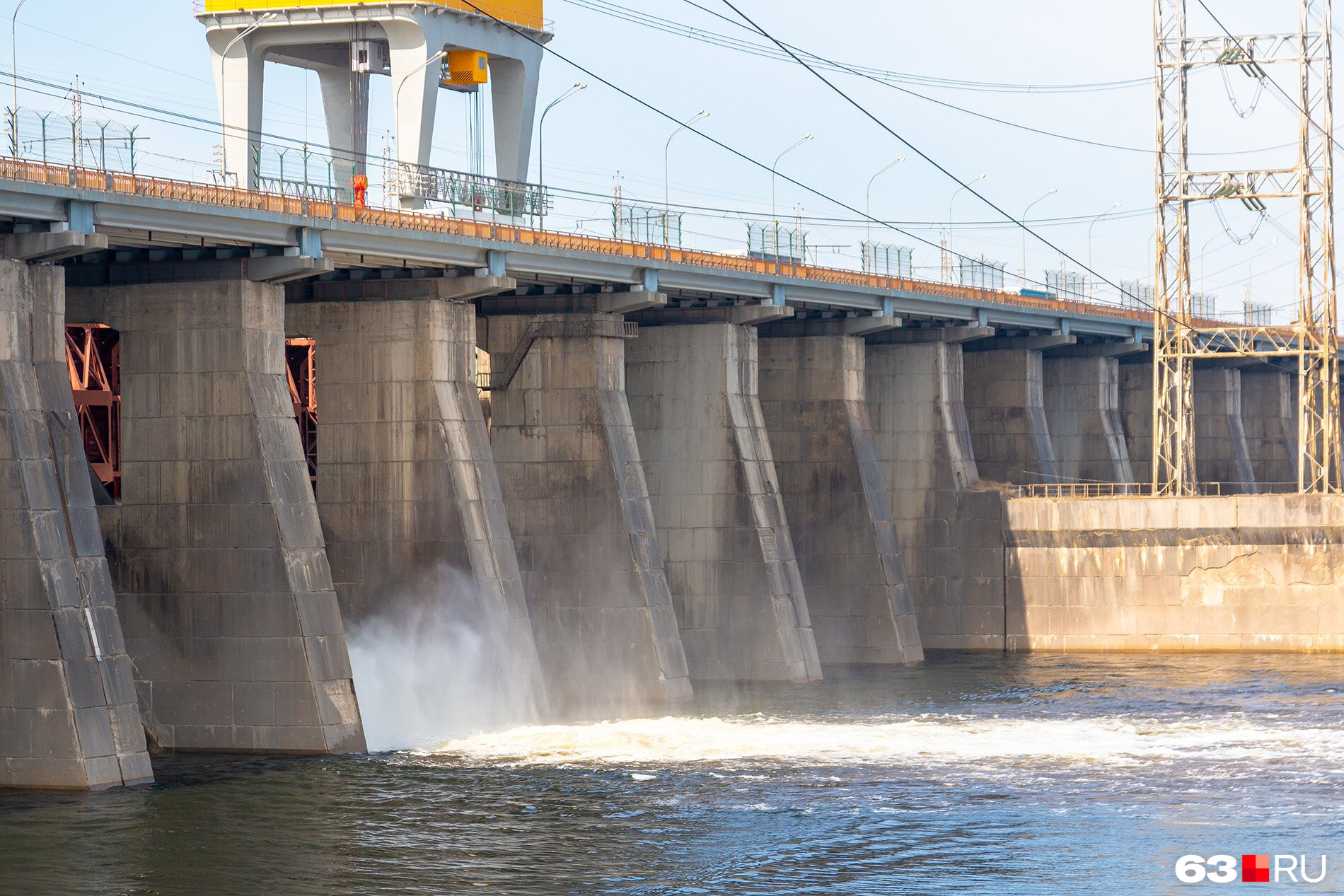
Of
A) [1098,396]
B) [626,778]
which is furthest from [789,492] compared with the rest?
[626,778]

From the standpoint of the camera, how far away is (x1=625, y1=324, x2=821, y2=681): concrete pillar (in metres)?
64.4

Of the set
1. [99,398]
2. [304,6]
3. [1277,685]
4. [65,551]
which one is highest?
[304,6]

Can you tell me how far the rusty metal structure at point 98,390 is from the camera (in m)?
61.7

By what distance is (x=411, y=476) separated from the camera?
52531 mm

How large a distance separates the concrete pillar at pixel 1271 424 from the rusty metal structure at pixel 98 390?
64387mm

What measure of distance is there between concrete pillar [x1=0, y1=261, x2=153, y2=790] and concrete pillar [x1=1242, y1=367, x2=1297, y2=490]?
78.3 m

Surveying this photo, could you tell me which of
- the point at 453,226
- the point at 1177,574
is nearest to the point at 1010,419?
the point at 1177,574

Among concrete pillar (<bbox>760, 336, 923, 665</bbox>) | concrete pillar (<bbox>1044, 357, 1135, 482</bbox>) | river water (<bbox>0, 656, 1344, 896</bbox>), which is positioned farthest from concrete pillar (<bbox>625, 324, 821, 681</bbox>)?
concrete pillar (<bbox>1044, 357, 1135, 482</bbox>)

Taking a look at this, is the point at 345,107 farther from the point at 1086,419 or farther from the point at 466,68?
the point at 1086,419

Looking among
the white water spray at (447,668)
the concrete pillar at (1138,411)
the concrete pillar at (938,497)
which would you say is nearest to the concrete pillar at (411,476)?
the white water spray at (447,668)

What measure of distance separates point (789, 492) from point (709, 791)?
103 feet

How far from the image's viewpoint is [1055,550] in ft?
244

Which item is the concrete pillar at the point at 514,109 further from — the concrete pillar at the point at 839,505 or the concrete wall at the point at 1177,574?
the concrete wall at the point at 1177,574

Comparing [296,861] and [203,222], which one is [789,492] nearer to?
[203,222]
